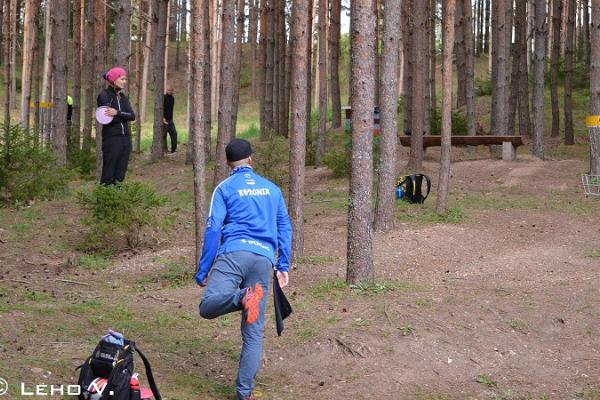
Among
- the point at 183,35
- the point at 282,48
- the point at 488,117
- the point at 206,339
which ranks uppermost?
the point at 183,35

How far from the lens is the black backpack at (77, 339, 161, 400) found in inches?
226

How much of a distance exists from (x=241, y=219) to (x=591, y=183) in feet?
42.4

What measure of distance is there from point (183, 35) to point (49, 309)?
63.2 meters

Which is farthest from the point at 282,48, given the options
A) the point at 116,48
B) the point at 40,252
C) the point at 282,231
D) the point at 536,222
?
the point at 282,231

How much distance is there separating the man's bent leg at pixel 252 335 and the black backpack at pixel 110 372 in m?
0.85

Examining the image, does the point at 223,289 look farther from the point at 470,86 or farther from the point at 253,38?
the point at 253,38

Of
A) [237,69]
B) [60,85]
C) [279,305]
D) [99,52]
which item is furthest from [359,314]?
[237,69]

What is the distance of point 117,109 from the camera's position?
1303cm

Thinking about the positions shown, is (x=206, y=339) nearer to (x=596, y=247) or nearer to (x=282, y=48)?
(x=596, y=247)

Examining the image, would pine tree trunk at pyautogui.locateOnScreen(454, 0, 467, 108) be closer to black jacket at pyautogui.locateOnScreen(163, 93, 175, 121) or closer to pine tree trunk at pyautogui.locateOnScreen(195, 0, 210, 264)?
black jacket at pyautogui.locateOnScreen(163, 93, 175, 121)

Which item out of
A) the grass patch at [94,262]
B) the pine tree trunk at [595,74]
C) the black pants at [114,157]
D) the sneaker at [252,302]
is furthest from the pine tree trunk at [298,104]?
the pine tree trunk at [595,74]

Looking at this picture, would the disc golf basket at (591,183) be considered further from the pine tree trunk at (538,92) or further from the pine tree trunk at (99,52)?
the pine tree trunk at (99,52)

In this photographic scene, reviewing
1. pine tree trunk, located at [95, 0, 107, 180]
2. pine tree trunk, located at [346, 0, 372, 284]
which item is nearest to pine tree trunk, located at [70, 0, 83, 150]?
pine tree trunk, located at [95, 0, 107, 180]

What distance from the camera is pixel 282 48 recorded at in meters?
28.7
